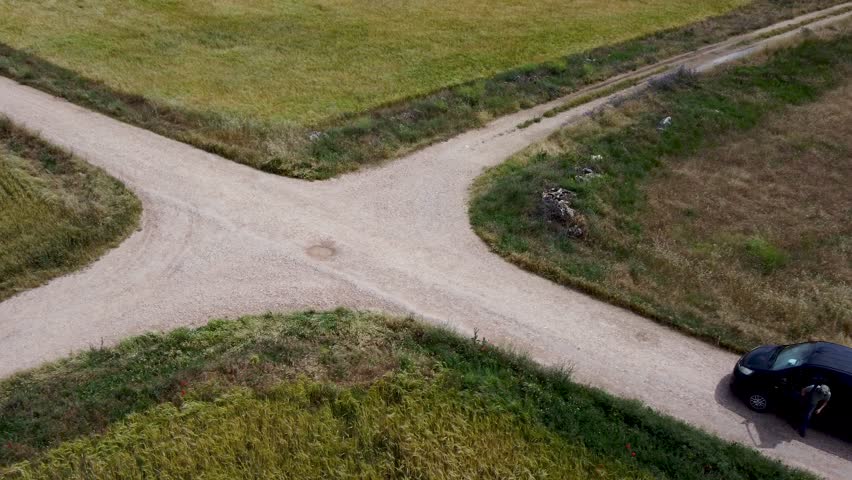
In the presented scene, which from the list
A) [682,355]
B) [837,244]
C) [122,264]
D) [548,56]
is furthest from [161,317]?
[548,56]

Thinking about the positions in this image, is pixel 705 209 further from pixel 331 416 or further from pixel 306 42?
pixel 306 42

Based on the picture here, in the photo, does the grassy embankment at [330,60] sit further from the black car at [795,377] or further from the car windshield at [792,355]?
the car windshield at [792,355]

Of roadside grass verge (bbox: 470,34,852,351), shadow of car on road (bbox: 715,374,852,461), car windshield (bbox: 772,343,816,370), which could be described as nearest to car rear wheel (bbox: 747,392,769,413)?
shadow of car on road (bbox: 715,374,852,461)

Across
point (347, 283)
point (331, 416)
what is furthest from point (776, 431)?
point (347, 283)

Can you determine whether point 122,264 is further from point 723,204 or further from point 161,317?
point 723,204

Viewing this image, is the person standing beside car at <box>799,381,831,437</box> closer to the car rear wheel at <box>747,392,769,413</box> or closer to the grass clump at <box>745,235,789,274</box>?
the car rear wheel at <box>747,392,769,413</box>

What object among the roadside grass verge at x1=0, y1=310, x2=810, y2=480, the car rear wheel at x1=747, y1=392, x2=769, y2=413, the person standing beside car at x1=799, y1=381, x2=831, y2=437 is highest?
the person standing beside car at x1=799, y1=381, x2=831, y2=437

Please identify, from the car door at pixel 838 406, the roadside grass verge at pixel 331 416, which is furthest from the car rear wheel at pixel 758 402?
the roadside grass verge at pixel 331 416
